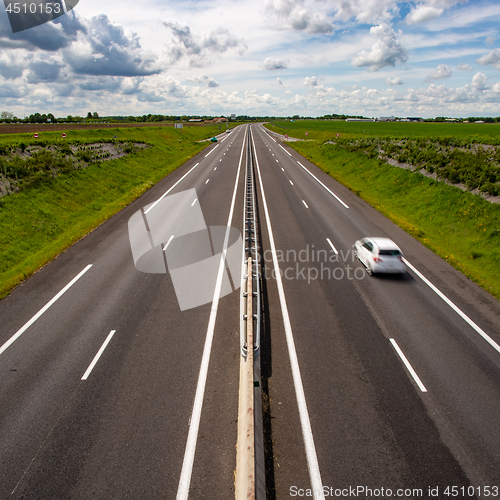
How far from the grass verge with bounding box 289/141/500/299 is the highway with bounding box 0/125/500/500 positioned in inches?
101

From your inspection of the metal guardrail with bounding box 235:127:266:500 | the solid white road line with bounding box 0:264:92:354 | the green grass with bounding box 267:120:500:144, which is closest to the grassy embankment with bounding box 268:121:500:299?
the green grass with bounding box 267:120:500:144

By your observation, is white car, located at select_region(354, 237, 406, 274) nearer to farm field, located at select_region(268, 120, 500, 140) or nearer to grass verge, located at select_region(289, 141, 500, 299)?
grass verge, located at select_region(289, 141, 500, 299)

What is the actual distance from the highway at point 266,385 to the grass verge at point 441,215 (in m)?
2.56

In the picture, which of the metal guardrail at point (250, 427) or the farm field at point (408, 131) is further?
the farm field at point (408, 131)

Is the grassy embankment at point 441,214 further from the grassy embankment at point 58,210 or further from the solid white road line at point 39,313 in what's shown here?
the grassy embankment at point 58,210

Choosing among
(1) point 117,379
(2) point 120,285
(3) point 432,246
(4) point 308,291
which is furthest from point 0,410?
(3) point 432,246

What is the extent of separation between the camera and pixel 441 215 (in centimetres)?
2164

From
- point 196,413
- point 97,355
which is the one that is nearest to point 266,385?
point 196,413

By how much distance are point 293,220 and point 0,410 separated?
1720 centimetres

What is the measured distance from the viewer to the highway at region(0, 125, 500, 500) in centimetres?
593

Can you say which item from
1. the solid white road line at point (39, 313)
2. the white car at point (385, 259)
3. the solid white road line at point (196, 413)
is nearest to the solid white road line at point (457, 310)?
the white car at point (385, 259)

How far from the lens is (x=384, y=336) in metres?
9.85

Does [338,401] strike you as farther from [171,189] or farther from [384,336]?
[171,189]

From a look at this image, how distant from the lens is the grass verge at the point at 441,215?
15.7 metres
